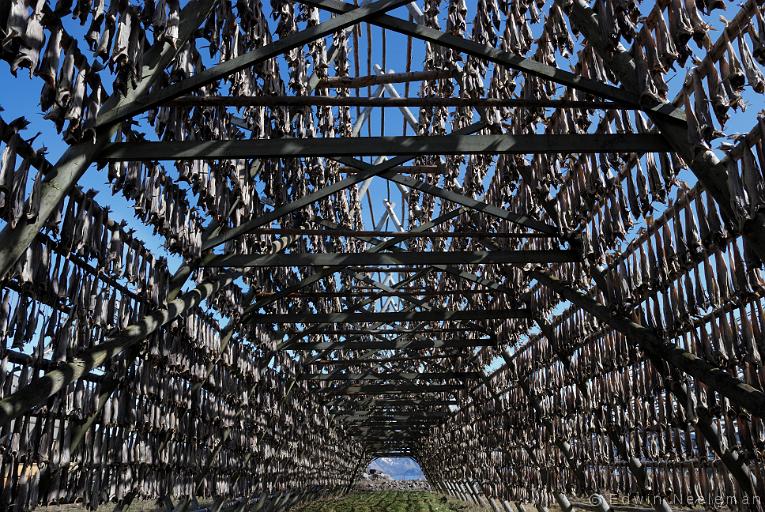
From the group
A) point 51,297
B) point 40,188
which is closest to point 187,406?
point 51,297

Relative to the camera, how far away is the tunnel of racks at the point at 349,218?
189 inches

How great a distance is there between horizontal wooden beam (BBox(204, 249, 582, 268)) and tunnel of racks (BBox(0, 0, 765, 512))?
0.04 meters

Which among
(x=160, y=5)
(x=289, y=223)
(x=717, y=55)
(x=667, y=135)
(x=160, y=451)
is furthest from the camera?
(x=289, y=223)

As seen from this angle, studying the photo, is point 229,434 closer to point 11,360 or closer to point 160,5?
point 11,360

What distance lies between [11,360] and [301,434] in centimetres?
1666

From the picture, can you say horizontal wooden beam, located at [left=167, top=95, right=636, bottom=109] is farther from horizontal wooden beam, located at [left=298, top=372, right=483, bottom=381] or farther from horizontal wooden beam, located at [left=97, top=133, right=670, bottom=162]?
horizontal wooden beam, located at [left=298, top=372, right=483, bottom=381]

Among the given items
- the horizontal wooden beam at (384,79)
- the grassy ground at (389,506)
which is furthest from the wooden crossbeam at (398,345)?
the grassy ground at (389,506)

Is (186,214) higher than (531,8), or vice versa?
(531,8)

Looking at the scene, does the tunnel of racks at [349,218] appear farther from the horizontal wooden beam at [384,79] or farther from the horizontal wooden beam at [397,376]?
the horizontal wooden beam at [397,376]

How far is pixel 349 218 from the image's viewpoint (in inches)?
498

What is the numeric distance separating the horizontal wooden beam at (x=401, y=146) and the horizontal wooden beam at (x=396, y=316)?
6241 mm

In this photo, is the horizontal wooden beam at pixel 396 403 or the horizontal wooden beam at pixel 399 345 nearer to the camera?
the horizontal wooden beam at pixel 399 345

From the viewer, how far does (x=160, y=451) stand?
29.4ft

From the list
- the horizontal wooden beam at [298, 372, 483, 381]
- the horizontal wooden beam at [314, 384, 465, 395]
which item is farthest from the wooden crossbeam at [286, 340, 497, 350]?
the horizontal wooden beam at [314, 384, 465, 395]
